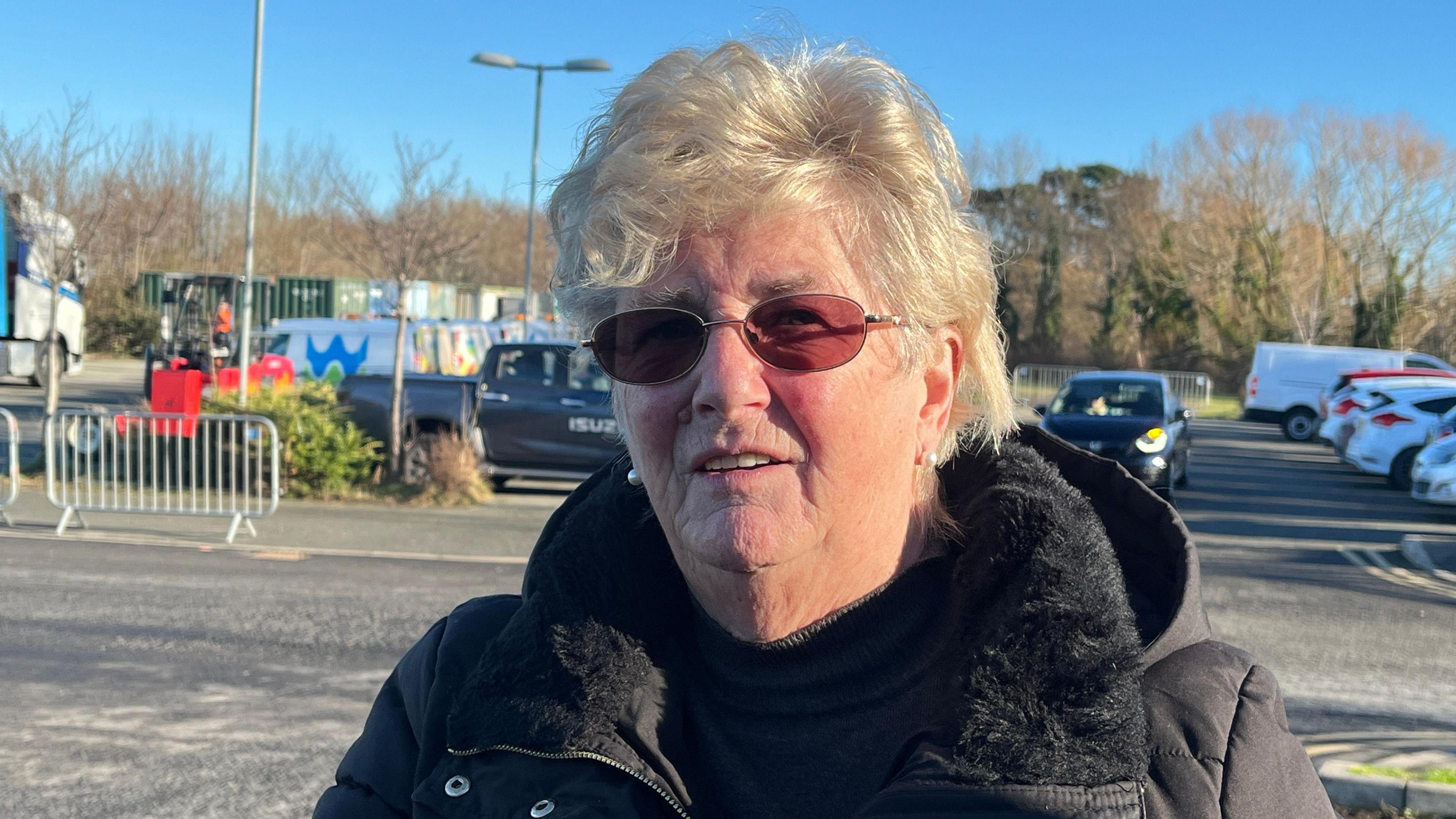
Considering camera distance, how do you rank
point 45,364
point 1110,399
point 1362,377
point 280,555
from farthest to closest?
point 1362,377 → point 1110,399 → point 45,364 → point 280,555

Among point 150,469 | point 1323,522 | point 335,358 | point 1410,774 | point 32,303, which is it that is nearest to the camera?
point 1410,774

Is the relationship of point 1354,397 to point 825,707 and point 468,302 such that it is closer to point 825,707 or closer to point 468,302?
point 825,707

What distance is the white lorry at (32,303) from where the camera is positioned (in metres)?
13.7

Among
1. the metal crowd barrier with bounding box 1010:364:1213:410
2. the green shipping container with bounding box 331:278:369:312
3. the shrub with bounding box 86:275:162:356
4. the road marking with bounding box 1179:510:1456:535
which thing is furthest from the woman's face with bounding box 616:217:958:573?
the green shipping container with bounding box 331:278:369:312

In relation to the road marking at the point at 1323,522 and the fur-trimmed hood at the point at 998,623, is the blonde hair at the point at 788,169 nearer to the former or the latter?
the fur-trimmed hood at the point at 998,623

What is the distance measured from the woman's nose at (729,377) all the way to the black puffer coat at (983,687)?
328 millimetres

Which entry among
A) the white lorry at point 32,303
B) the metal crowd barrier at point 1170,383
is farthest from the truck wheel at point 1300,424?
the white lorry at point 32,303

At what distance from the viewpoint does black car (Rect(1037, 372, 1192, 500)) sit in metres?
14.1

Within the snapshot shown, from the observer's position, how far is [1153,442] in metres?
14.3

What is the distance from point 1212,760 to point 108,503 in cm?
1180

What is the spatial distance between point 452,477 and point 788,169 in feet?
38.4

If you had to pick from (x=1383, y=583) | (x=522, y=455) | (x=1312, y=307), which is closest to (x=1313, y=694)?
(x=1383, y=583)

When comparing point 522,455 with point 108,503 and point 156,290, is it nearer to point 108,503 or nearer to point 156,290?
point 108,503

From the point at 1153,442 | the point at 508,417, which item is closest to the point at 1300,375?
the point at 1153,442
